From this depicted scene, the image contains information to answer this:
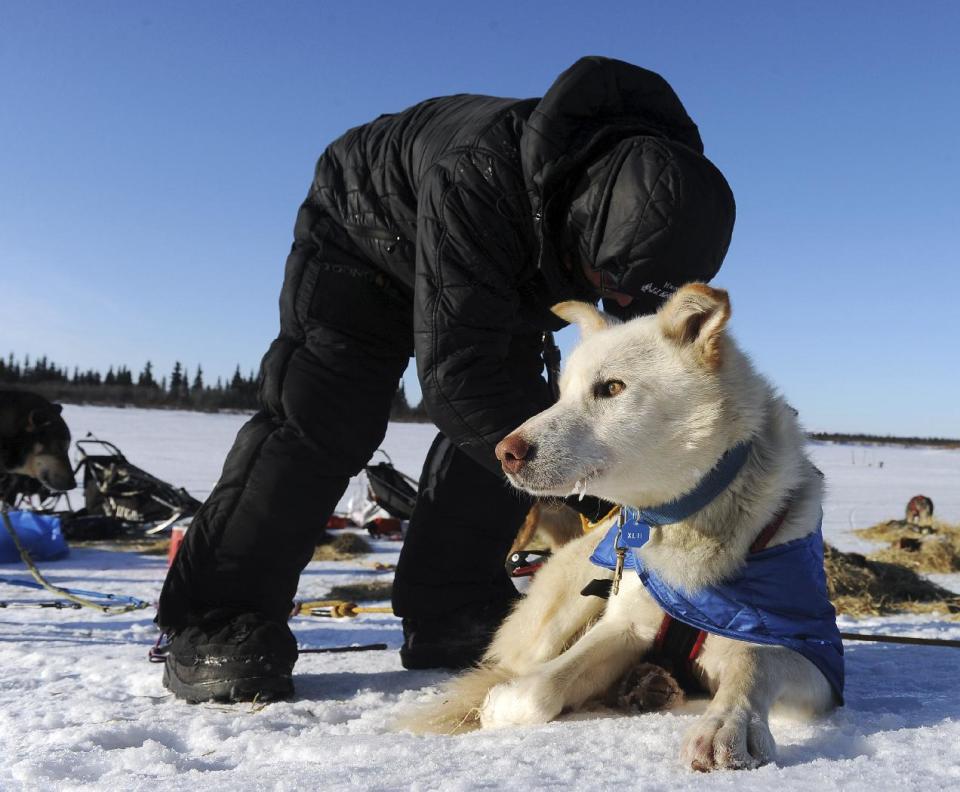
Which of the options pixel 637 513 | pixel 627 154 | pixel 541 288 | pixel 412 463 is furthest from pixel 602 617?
pixel 412 463

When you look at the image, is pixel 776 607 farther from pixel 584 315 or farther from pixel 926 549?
pixel 926 549

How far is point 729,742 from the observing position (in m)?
1.40

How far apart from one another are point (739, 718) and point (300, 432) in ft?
4.86

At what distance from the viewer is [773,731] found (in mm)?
1644

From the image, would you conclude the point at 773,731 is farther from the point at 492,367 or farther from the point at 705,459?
the point at 492,367

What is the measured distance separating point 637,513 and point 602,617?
408 millimetres

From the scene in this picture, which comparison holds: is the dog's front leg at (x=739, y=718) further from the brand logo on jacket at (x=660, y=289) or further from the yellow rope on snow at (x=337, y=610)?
the yellow rope on snow at (x=337, y=610)

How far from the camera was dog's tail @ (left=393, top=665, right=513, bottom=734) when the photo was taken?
1.86 m

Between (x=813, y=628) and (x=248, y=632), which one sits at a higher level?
(x=813, y=628)

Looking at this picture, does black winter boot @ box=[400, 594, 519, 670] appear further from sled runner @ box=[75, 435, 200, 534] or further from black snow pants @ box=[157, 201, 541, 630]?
sled runner @ box=[75, 435, 200, 534]

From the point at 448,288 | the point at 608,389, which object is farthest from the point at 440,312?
the point at 608,389

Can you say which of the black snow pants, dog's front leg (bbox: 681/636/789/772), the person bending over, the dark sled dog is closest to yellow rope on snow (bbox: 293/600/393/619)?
the person bending over

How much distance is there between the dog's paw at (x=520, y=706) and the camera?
1773mm

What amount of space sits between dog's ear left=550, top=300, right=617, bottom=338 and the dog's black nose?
486mm
